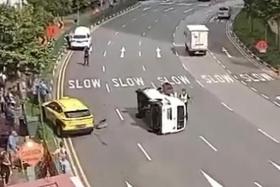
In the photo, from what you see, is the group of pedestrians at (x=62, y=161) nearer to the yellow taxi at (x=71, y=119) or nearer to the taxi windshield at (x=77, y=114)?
the yellow taxi at (x=71, y=119)

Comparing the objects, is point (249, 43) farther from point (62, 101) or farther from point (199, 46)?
point (62, 101)

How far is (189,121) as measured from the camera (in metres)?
41.2

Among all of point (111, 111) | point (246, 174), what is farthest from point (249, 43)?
point (246, 174)

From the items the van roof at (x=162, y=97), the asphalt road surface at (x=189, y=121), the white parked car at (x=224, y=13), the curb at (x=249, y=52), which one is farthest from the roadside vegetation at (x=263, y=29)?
the van roof at (x=162, y=97)

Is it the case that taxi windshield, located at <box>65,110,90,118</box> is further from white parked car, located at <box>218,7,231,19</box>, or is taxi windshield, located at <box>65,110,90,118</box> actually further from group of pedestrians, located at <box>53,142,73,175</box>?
white parked car, located at <box>218,7,231,19</box>

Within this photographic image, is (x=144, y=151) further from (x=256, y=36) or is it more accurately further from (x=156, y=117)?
(x=256, y=36)

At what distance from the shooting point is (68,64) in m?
56.9

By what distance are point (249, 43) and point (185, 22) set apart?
16.8m

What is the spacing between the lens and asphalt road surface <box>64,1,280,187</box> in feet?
107

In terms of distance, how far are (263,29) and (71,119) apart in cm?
4011

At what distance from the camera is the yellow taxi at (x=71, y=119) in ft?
123

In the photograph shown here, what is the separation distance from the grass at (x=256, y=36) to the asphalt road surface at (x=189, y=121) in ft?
5.58

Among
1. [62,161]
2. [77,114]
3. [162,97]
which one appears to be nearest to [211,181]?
[62,161]

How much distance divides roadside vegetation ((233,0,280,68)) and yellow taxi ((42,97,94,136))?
22803 mm
